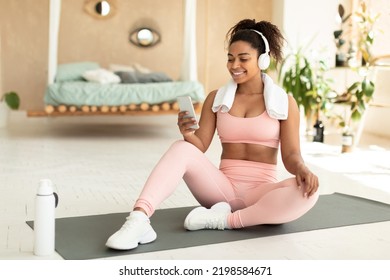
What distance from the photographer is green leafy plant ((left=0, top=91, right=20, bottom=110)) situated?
7.93m

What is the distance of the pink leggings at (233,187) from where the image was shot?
261cm

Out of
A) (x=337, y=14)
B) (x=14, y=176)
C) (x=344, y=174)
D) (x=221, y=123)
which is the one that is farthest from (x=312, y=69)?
(x=221, y=123)

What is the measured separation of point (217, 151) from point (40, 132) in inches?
89.4

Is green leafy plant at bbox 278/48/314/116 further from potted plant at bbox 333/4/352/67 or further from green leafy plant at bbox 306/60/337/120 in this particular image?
potted plant at bbox 333/4/352/67

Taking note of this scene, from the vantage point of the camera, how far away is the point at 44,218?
2354mm

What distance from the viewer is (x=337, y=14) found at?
7547 mm

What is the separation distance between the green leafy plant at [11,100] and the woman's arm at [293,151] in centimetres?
563

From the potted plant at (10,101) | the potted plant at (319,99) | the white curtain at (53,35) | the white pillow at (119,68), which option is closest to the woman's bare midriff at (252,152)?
the potted plant at (319,99)

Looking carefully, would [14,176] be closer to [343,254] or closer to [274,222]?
[274,222]

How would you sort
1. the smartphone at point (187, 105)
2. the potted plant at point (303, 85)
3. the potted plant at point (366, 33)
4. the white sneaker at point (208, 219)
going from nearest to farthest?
the smartphone at point (187, 105), the white sneaker at point (208, 219), the potted plant at point (366, 33), the potted plant at point (303, 85)

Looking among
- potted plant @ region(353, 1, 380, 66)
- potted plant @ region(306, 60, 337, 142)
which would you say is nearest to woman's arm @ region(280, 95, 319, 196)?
potted plant @ region(353, 1, 380, 66)

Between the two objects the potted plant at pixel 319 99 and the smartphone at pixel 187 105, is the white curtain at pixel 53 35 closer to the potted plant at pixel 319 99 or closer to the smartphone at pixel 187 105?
the potted plant at pixel 319 99

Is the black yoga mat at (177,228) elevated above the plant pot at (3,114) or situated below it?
above

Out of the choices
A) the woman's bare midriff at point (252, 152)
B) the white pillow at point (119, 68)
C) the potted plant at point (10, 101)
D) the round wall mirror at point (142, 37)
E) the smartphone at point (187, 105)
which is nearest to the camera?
the smartphone at point (187, 105)
